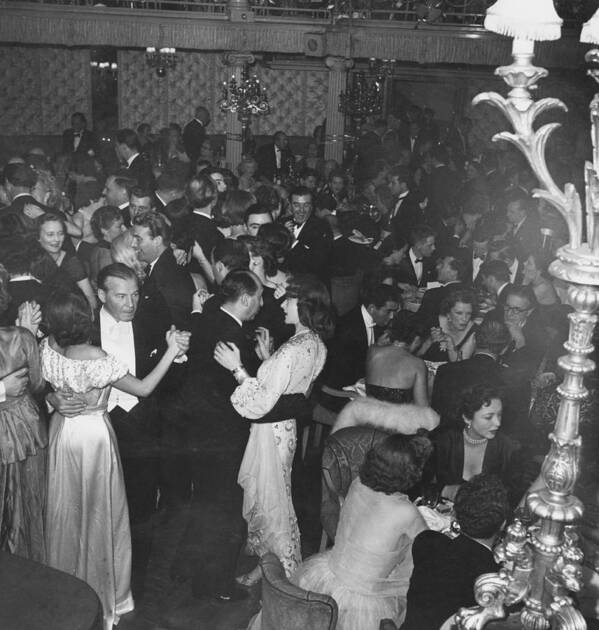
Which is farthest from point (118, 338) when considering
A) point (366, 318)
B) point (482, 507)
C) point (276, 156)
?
point (276, 156)

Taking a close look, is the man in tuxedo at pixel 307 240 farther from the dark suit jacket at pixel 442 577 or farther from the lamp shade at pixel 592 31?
the lamp shade at pixel 592 31

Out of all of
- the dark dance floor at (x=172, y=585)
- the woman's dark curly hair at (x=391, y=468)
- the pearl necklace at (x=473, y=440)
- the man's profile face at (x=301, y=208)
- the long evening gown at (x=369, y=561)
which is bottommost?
the dark dance floor at (x=172, y=585)

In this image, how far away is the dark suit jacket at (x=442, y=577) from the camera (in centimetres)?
265

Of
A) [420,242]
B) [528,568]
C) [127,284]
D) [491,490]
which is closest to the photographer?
[528,568]

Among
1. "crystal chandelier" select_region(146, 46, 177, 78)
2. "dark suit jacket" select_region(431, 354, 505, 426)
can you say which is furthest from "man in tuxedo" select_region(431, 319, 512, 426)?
"crystal chandelier" select_region(146, 46, 177, 78)

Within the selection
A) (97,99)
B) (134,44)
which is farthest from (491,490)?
(97,99)

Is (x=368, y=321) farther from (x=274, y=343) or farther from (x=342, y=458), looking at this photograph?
(x=342, y=458)

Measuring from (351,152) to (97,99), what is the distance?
14.5 feet

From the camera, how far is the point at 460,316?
4.60m

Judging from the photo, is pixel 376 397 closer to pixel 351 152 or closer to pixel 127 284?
pixel 127 284

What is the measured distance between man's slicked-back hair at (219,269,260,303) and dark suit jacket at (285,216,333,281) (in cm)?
201

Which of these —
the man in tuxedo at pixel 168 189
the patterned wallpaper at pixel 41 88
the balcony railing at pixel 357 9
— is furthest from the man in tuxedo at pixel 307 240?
the patterned wallpaper at pixel 41 88

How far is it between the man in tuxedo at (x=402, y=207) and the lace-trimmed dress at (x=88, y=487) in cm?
358

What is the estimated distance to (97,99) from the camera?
1422 cm
